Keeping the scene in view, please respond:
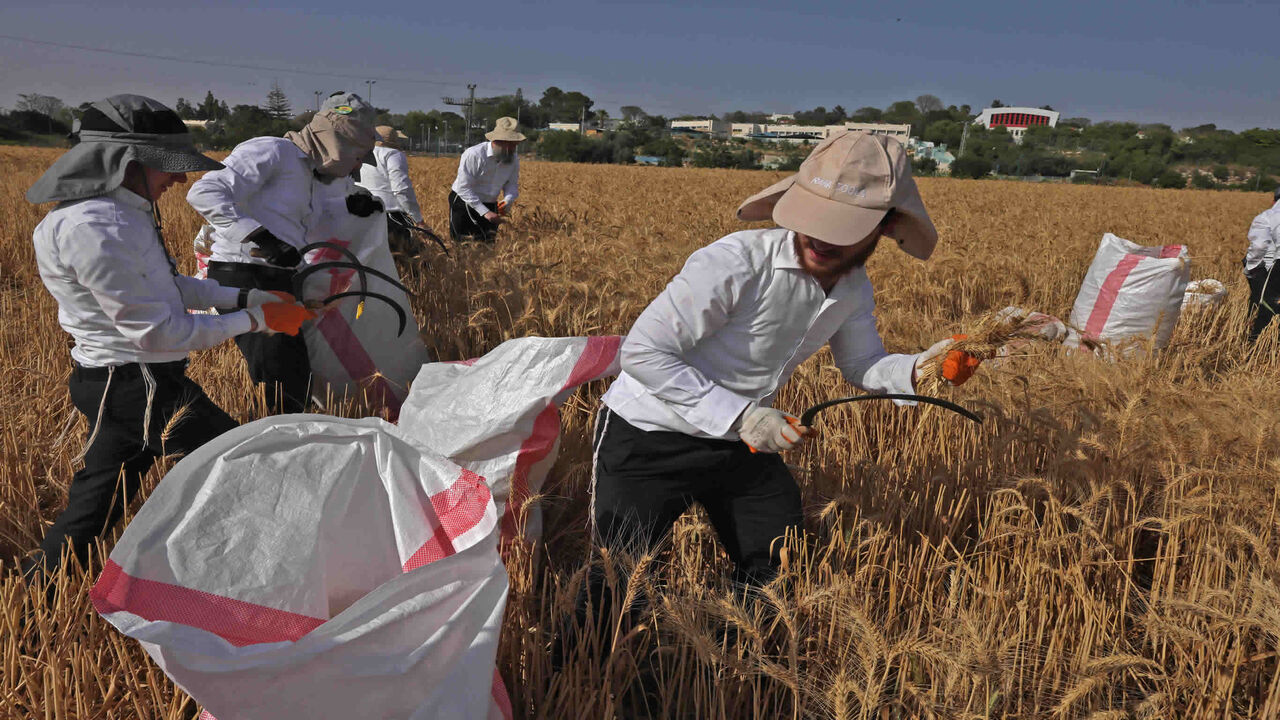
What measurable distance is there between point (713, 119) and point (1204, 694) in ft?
376

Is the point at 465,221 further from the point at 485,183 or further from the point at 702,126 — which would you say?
the point at 702,126

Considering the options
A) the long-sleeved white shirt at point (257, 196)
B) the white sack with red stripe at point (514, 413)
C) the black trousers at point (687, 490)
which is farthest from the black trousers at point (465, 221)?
the black trousers at point (687, 490)

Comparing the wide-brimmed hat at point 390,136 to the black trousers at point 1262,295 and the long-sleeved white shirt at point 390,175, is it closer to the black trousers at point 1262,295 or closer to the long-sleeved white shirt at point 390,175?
the long-sleeved white shirt at point 390,175

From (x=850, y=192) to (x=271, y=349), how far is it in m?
2.24

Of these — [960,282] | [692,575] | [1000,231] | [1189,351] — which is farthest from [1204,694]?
[1000,231]

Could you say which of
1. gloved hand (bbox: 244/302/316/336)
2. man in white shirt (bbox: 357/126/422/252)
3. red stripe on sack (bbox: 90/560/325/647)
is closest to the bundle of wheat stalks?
red stripe on sack (bbox: 90/560/325/647)

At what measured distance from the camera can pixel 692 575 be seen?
1783 mm

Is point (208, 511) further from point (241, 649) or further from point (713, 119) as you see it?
point (713, 119)

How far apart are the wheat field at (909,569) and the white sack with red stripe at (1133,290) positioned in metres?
0.24

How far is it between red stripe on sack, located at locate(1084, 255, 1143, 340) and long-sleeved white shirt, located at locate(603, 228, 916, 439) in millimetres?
2842

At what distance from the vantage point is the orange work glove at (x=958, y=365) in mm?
1685

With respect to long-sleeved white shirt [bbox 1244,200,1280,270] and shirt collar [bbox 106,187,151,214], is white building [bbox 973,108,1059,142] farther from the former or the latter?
shirt collar [bbox 106,187,151,214]

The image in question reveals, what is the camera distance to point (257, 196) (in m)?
3.06

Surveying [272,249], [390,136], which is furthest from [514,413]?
[390,136]
